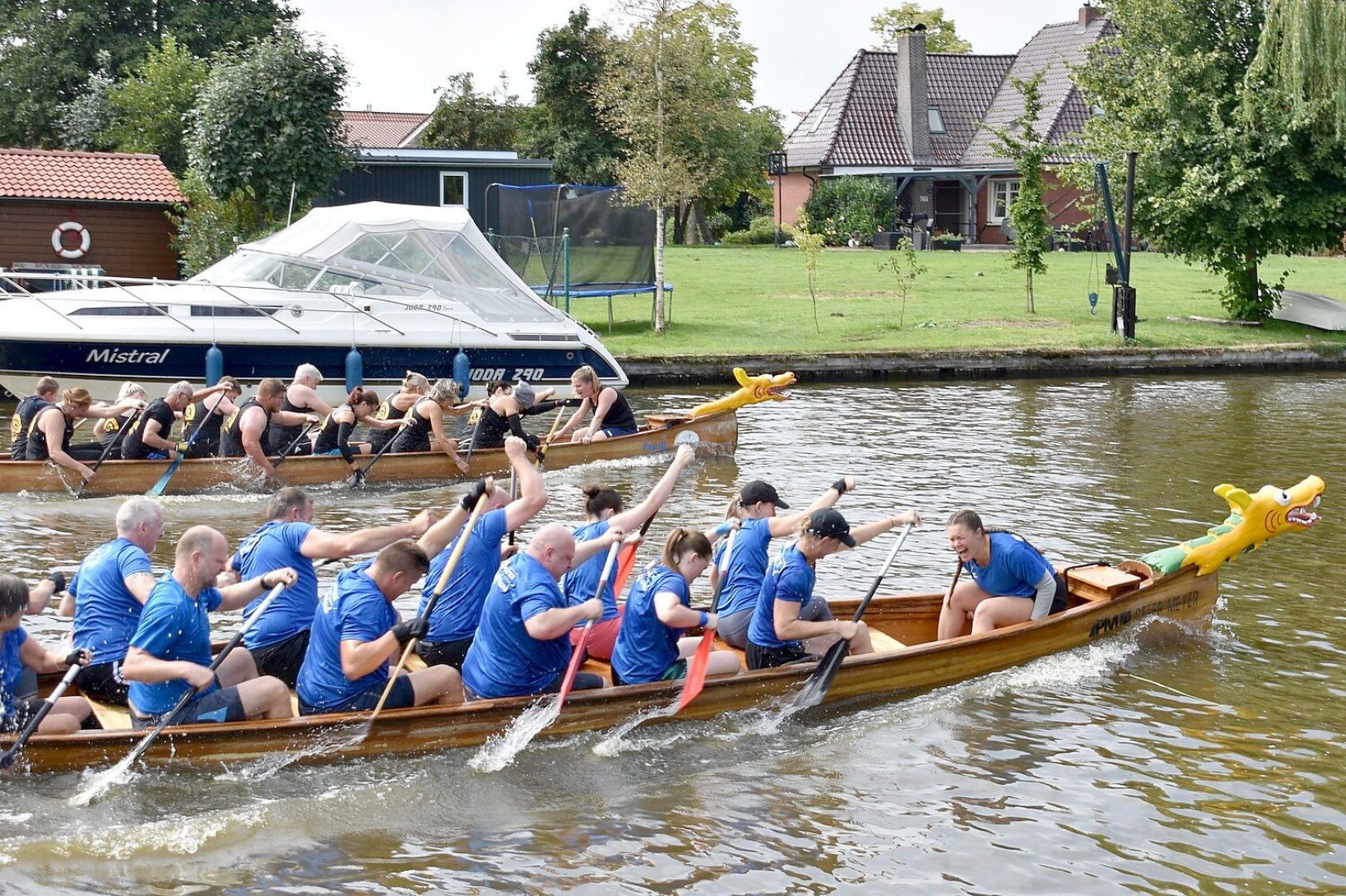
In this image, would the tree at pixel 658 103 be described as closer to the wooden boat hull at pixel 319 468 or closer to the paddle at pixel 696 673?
the wooden boat hull at pixel 319 468

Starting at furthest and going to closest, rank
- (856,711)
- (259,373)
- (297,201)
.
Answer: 1. (297,201)
2. (259,373)
3. (856,711)

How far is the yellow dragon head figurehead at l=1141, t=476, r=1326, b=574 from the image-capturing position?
1041cm

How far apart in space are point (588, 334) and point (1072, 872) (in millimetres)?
15097

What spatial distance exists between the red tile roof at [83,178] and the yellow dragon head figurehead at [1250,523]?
24.0 metres

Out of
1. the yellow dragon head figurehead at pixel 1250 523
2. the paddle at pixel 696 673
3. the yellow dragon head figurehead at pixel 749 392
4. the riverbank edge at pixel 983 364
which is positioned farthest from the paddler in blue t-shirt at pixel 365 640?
the riverbank edge at pixel 983 364

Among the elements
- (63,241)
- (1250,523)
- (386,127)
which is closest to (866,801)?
(1250,523)

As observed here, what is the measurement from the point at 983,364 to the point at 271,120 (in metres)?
15.1

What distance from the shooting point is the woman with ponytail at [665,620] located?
27.8 ft

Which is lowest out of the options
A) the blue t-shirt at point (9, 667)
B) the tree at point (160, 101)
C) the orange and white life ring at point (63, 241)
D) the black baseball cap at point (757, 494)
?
the blue t-shirt at point (9, 667)

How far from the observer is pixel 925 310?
3017cm

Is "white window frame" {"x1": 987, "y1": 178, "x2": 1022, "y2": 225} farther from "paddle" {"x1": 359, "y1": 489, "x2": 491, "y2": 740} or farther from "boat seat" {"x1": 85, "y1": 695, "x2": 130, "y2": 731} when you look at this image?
"boat seat" {"x1": 85, "y1": 695, "x2": 130, "y2": 731}

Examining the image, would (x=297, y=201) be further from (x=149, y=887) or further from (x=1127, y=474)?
(x=149, y=887)

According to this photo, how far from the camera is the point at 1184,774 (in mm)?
8414

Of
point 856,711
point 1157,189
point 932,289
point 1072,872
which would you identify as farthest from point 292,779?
point 932,289
